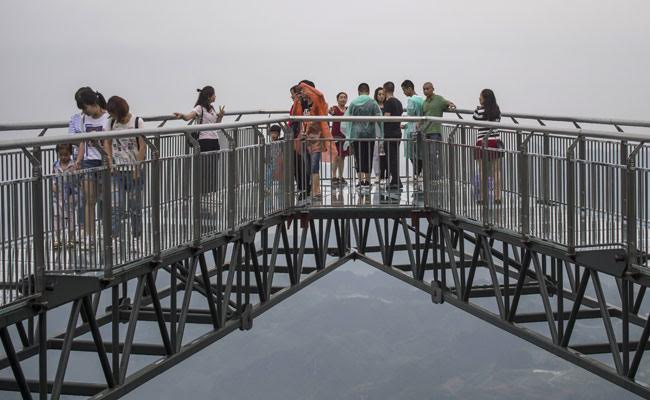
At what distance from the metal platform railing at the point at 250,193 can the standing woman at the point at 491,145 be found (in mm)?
29

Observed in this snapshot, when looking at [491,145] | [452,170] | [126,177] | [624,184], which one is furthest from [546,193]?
[126,177]

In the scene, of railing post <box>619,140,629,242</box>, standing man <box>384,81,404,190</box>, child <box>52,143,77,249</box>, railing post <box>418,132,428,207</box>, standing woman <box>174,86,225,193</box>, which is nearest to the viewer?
child <box>52,143,77,249</box>

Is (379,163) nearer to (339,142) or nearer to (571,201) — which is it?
(339,142)

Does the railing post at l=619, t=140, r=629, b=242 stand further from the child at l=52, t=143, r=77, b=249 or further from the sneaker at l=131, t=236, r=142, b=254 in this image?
the child at l=52, t=143, r=77, b=249

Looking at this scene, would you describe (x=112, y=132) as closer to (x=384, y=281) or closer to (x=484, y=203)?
(x=484, y=203)

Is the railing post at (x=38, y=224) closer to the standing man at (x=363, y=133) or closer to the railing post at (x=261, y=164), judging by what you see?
the railing post at (x=261, y=164)

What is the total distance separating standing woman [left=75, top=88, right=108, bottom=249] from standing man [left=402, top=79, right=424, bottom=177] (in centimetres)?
660

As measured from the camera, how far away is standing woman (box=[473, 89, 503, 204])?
15.8 m

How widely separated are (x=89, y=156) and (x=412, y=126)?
881 cm

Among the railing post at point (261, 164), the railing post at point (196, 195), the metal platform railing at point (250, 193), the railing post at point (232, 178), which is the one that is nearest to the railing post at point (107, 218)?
the metal platform railing at point (250, 193)

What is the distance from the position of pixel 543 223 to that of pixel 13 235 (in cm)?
707

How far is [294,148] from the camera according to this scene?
18594 millimetres

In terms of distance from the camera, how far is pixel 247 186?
1608cm

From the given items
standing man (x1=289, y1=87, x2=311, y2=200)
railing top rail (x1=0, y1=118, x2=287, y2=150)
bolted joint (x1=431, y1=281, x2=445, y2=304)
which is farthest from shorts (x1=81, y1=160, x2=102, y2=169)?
bolted joint (x1=431, y1=281, x2=445, y2=304)
